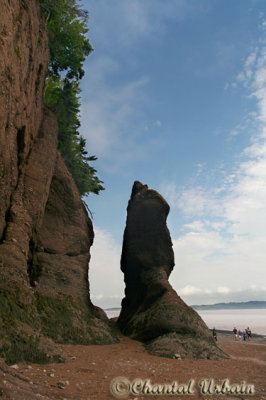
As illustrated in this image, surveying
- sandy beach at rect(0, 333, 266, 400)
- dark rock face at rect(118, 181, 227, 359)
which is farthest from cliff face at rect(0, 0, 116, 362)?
dark rock face at rect(118, 181, 227, 359)

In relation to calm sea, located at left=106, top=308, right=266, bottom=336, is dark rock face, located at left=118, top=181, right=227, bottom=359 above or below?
above

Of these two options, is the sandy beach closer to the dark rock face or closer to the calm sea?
the dark rock face

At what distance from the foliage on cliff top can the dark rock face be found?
6.44m

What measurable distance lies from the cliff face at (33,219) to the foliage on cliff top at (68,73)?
215 inches

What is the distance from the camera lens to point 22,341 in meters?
8.29

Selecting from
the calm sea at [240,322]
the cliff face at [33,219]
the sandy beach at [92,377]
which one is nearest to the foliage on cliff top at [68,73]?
the cliff face at [33,219]

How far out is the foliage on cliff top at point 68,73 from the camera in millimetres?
22984

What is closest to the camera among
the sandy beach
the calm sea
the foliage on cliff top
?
the sandy beach

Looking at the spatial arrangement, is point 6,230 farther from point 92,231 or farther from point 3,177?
point 92,231

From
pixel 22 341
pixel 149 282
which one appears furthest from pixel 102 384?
pixel 149 282

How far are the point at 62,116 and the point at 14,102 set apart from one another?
38.7 feet

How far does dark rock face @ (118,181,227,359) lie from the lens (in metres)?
15.1

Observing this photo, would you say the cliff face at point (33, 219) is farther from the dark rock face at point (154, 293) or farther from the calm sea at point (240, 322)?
the calm sea at point (240, 322)

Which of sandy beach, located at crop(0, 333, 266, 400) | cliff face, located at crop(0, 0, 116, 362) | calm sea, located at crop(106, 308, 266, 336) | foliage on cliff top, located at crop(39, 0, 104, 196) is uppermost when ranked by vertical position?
foliage on cliff top, located at crop(39, 0, 104, 196)
